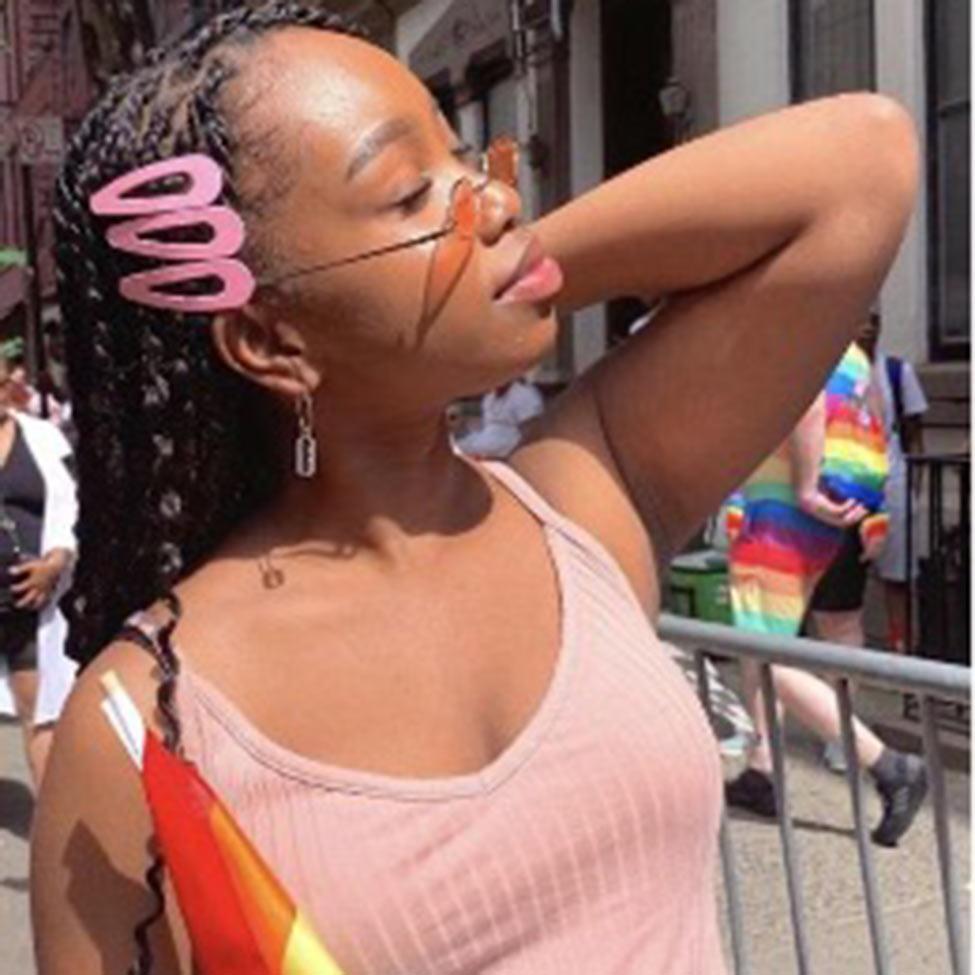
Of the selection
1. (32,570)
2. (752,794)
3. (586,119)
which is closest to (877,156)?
(752,794)

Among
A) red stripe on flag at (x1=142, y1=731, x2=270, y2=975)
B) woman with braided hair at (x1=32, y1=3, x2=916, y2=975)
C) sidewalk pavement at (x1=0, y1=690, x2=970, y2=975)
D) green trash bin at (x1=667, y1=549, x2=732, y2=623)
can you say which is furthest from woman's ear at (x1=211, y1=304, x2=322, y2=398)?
green trash bin at (x1=667, y1=549, x2=732, y2=623)

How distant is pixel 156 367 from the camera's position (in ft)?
4.55

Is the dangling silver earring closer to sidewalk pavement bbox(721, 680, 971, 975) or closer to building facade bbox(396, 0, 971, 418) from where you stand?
sidewalk pavement bbox(721, 680, 971, 975)

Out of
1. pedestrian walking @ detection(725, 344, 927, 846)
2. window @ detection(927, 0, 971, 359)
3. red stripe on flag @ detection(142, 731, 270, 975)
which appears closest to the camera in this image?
red stripe on flag @ detection(142, 731, 270, 975)

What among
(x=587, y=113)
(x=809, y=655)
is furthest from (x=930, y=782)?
(x=587, y=113)

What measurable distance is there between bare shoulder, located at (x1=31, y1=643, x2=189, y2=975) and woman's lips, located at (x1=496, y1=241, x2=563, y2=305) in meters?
0.41

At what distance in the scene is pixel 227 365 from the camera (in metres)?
1.39

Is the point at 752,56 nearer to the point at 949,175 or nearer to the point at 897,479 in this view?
the point at 949,175

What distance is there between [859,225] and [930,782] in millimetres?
1230

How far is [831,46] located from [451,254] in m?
8.29

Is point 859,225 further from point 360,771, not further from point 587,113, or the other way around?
point 587,113

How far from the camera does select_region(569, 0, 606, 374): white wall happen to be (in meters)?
11.6

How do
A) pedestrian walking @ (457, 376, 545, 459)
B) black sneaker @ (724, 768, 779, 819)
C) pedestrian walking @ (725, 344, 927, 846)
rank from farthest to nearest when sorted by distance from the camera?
pedestrian walking @ (457, 376, 545, 459) → pedestrian walking @ (725, 344, 927, 846) → black sneaker @ (724, 768, 779, 819)

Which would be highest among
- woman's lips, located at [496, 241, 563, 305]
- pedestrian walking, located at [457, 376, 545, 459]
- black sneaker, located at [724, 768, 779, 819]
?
woman's lips, located at [496, 241, 563, 305]
